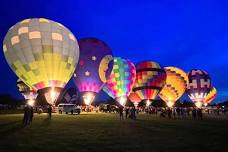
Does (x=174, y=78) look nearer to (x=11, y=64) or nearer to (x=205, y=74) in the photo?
(x=205, y=74)

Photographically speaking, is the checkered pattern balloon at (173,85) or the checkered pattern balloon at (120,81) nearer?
the checkered pattern balloon at (120,81)

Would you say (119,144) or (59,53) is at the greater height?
(59,53)

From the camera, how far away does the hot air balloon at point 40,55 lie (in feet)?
91.9

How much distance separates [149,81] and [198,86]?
13.4m

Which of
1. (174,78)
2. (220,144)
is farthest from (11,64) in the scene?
(174,78)

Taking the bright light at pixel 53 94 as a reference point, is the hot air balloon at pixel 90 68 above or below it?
above

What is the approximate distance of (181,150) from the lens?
1138cm

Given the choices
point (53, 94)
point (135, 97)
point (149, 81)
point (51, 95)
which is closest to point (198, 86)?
point (149, 81)

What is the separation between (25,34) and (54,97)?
250 inches

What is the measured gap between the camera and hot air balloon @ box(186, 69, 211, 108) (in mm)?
61406

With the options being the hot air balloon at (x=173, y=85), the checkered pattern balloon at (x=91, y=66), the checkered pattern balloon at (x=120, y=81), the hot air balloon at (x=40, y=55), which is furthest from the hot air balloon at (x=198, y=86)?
the hot air balloon at (x=40, y=55)

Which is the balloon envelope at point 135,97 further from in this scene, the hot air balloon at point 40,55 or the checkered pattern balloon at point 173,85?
the hot air balloon at point 40,55

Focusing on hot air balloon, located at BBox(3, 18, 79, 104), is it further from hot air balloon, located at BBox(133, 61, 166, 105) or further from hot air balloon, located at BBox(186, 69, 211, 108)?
hot air balloon, located at BBox(186, 69, 211, 108)

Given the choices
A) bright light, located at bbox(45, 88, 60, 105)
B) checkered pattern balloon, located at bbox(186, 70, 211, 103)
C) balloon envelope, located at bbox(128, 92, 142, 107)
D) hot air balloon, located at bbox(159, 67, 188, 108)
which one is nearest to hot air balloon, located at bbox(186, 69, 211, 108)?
checkered pattern balloon, located at bbox(186, 70, 211, 103)
